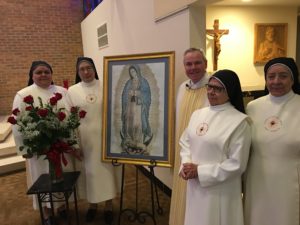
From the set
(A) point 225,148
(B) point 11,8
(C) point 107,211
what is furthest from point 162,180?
(B) point 11,8

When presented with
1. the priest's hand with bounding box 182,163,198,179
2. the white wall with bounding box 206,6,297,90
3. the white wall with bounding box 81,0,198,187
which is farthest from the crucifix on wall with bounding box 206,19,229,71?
the priest's hand with bounding box 182,163,198,179

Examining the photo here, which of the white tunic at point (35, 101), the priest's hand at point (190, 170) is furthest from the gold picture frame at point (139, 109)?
the white tunic at point (35, 101)

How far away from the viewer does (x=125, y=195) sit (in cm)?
322

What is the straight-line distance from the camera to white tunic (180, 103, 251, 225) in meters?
1.42

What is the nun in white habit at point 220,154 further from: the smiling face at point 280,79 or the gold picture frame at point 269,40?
the gold picture frame at point 269,40

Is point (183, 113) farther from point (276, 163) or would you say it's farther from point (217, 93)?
point (276, 163)

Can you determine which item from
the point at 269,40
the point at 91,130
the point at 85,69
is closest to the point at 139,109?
the point at 91,130

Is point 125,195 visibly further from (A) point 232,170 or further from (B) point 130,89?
(A) point 232,170

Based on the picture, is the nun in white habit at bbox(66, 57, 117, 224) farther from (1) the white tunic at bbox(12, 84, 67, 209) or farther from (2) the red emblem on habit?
(2) the red emblem on habit

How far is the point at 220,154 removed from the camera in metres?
1.46

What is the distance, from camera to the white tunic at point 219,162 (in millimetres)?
1418

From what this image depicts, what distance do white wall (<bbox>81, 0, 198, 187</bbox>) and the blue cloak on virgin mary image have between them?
1.94 ft

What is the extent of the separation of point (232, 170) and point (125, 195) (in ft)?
6.91

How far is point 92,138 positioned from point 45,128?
1.73ft
